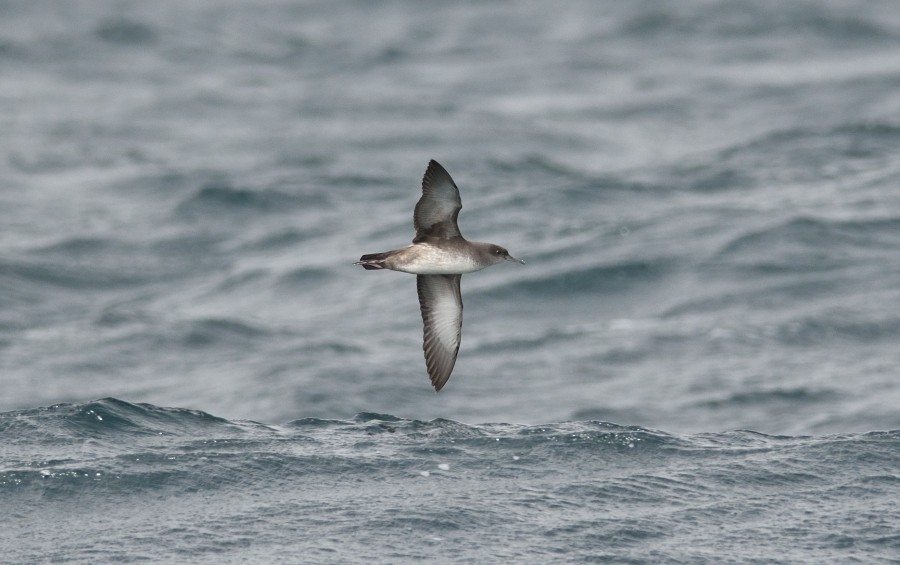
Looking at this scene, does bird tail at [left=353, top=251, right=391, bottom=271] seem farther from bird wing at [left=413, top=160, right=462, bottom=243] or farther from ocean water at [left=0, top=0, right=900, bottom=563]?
ocean water at [left=0, top=0, right=900, bottom=563]

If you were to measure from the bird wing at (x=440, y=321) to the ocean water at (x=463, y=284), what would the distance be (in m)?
0.65

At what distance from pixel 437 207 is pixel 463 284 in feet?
36.1

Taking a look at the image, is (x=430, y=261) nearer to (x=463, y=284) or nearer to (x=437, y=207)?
(x=437, y=207)

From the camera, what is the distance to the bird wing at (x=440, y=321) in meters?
13.6

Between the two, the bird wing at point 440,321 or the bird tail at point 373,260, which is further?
the bird wing at point 440,321

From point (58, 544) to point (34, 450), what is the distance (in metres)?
2.09

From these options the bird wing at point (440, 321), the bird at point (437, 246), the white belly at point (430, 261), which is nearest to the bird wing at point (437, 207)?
the bird at point (437, 246)

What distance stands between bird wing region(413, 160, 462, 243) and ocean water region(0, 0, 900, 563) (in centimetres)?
193

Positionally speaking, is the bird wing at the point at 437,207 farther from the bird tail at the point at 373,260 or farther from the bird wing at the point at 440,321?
the bird wing at the point at 440,321

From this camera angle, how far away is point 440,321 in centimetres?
1370

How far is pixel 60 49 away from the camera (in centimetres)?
4059

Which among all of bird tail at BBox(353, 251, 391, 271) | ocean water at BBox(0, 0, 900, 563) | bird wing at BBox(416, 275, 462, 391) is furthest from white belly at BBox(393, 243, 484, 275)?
ocean water at BBox(0, 0, 900, 563)

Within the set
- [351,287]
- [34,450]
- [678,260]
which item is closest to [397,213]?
[351,287]

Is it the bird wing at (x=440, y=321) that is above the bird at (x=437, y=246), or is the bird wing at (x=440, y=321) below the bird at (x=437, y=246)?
below
